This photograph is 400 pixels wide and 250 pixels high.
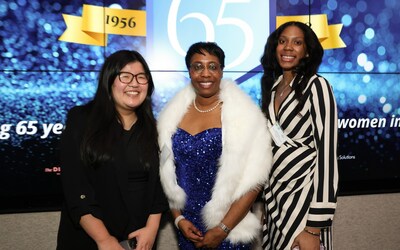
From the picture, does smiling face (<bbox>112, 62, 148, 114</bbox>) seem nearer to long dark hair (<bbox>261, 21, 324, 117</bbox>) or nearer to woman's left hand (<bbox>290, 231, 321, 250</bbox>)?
long dark hair (<bbox>261, 21, 324, 117</bbox>)

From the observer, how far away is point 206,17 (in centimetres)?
280

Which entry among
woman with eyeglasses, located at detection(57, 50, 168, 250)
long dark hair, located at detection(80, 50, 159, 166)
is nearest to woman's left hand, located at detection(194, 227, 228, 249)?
woman with eyeglasses, located at detection(57, 50, 168, 250)

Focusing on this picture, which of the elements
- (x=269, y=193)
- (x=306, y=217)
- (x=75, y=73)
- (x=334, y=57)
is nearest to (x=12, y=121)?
(x=75, y=73)

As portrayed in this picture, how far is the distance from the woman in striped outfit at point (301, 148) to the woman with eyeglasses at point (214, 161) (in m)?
0.10

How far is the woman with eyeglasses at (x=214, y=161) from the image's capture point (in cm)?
203

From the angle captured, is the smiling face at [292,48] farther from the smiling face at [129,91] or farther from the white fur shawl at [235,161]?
the smiling face at [129,91]

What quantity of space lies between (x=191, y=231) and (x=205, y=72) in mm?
829

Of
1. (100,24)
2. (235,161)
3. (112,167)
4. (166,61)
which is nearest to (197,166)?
(235,161)

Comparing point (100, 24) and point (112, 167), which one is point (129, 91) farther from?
point (100, 24)

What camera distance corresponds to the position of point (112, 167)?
1.80 meters

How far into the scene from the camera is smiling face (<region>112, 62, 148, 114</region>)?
6.07 feet

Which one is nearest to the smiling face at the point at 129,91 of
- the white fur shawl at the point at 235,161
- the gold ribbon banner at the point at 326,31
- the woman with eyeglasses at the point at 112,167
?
the woman with eyeglasses at the point at 112,167

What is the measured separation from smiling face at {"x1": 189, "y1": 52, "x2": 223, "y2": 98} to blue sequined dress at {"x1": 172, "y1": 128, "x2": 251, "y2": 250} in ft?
0.74

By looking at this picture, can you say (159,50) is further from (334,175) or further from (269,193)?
(334,175)
